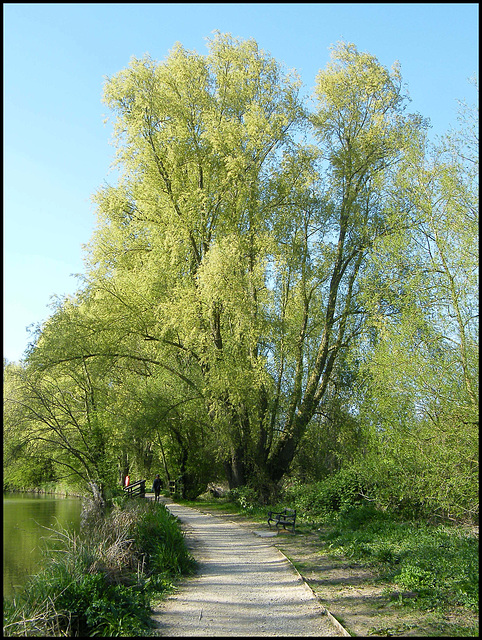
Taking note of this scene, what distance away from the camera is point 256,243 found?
61.8 ft

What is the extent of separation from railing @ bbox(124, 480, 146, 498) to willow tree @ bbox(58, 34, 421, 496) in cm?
323

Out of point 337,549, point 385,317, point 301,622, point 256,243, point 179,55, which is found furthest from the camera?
point 179,55

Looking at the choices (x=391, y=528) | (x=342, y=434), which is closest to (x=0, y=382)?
(x=391, y=528)

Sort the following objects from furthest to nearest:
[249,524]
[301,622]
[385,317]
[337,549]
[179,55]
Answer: [179,55] < [249,524] < [385,317] < [337,549] < [301,622]

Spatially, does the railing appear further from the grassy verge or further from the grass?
the grassy verge

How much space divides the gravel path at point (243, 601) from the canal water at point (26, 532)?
9.73 feet

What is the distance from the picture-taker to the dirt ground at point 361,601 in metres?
6.63

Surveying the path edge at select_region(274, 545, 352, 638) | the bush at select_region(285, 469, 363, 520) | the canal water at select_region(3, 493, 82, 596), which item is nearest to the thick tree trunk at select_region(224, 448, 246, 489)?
the bush at select_region(285, 469, 363, 520)

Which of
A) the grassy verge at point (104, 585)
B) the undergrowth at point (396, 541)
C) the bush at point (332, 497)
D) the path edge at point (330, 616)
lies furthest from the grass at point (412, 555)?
the grassy verge at point (104, 585)

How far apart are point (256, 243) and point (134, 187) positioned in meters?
5.55

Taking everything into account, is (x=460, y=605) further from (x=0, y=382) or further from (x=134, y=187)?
(x=134, y=187)

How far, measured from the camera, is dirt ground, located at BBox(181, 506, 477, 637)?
21.8 feet

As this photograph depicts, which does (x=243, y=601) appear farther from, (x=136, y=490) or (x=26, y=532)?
(x=136, y=490)

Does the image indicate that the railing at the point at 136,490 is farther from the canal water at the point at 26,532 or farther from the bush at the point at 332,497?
the bush at the point at 332,497
